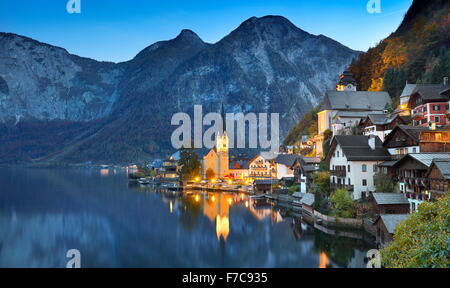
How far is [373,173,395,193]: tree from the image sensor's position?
112ft

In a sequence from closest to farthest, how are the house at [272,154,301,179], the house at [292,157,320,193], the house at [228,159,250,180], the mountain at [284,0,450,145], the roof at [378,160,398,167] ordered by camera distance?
the roof at [378,160,398,167], the house at [292,157,320,193], the mountain at [284,0,450,145], the house at [272,154,301,179], the house at [228,159,250,180]

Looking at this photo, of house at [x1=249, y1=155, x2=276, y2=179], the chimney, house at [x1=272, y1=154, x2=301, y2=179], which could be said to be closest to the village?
the chimney

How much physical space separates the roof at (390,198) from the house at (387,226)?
12.6 ft

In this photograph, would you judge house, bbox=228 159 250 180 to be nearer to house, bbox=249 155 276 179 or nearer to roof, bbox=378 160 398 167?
house, bbox=249 155 276 179

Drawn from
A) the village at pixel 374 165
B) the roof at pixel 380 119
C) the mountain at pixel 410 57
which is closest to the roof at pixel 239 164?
the mountain at pixel 410 57

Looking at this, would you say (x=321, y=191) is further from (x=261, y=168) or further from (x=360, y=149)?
(x=261, y=168)

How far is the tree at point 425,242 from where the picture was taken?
29.7ft

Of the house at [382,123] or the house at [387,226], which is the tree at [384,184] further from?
the house at [382,123]

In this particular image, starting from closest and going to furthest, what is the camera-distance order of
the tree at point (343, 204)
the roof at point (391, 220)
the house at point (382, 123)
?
the roof at point (391, 220)
the tree at point (343, 204)
the house at point (382, 123)

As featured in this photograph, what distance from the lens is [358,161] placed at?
3791 centimetres

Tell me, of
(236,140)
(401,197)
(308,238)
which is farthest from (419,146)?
(236,140)
